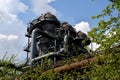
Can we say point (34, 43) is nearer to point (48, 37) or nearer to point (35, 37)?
point (35, 37)

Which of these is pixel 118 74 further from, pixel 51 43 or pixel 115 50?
pixel 51 43

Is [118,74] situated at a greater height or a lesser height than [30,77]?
lesser

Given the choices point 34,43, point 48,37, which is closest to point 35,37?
point 34,43

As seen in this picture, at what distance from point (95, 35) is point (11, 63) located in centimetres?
449

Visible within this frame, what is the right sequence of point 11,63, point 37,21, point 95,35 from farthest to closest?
point 37,21 → point 11,63 → point 95,35

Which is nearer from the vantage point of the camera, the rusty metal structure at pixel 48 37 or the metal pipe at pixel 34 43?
the metal pipe at pixel 34 43

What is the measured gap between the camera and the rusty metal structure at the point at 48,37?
35.7 m

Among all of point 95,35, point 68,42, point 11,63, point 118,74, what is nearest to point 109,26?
point 95,35

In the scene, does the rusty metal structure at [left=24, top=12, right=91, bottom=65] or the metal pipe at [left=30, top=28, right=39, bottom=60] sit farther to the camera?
the rusty metal structure at [left=24, top=12, right=91, bottom=65]

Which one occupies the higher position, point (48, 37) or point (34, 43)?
point (48, 37)

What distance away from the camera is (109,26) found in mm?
9422

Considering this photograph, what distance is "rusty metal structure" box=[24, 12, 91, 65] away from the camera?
117 ft

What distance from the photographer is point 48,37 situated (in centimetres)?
3712

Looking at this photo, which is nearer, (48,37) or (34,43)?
(34,43)
